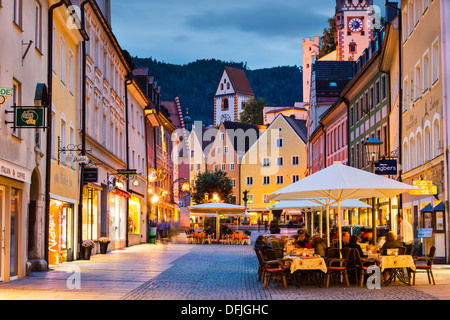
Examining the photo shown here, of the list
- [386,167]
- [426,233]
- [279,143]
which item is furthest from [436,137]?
[279,143]

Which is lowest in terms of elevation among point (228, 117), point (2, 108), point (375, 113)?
point (2, 108)

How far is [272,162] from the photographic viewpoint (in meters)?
102

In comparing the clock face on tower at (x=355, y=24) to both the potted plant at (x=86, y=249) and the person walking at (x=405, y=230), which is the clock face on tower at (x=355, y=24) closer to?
the person walking at (x=405, y=230)

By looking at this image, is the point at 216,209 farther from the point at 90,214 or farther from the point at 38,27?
the point at 38,27

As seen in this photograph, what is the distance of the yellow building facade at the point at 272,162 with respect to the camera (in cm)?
9925

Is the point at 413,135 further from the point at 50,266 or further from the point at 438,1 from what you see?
the point at 50,266

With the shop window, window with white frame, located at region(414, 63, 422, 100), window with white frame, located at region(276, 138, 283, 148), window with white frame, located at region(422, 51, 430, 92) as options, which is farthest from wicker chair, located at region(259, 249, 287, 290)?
window with white frame, located at region(276, 138, 283, 148)

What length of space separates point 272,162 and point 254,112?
43721 mm

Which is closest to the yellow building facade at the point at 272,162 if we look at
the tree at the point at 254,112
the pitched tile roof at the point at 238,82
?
the tree at the point at 254,112

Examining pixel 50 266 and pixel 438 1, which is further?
pixel 438 1

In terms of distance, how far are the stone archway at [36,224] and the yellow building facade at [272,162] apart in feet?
256

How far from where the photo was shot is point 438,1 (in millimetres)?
25031
